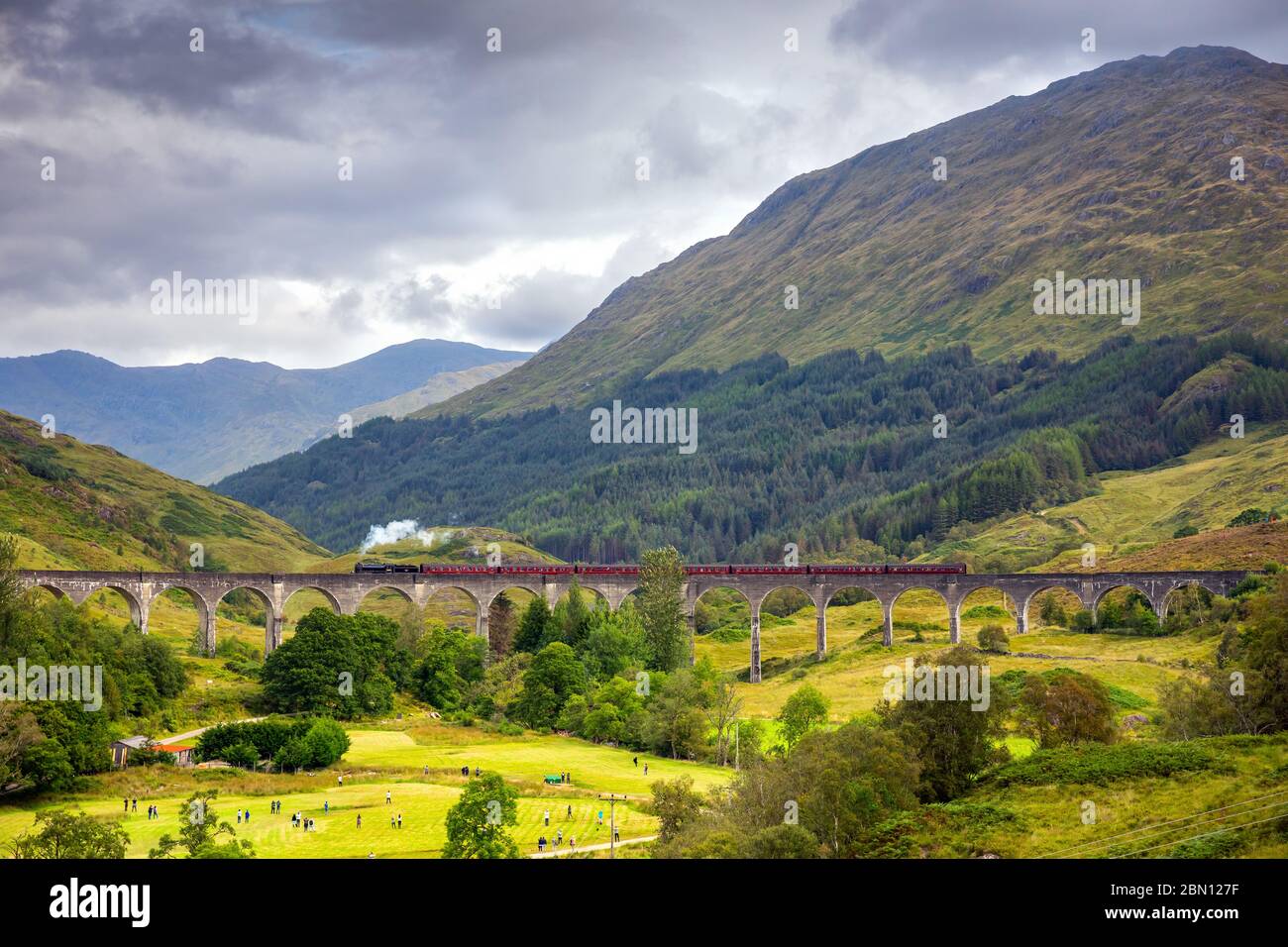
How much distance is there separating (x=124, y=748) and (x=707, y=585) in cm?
6324

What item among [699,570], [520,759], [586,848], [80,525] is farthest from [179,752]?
[80,525]

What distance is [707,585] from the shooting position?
115125 millimetres

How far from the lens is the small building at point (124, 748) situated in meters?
65.6

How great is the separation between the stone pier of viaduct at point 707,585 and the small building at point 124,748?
126 feet

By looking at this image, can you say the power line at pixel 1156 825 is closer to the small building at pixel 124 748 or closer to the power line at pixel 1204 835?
the power line at pixel 1204 835

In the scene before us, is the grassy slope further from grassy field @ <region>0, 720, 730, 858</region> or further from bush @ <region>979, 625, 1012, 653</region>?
grassy field @ <region>0, 720, 730, 858</region>

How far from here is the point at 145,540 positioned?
164 metres

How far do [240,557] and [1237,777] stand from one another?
184731 millimetres

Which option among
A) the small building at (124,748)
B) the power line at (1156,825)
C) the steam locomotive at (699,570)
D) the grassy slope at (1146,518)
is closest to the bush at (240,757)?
the small building at (124,748)

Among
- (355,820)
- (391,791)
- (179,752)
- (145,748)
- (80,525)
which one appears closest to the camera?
(355,820)

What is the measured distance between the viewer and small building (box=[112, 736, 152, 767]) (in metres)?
65.6

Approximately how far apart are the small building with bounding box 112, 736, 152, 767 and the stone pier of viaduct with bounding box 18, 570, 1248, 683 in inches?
1512

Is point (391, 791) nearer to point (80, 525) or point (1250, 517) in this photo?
point (80, 525)
